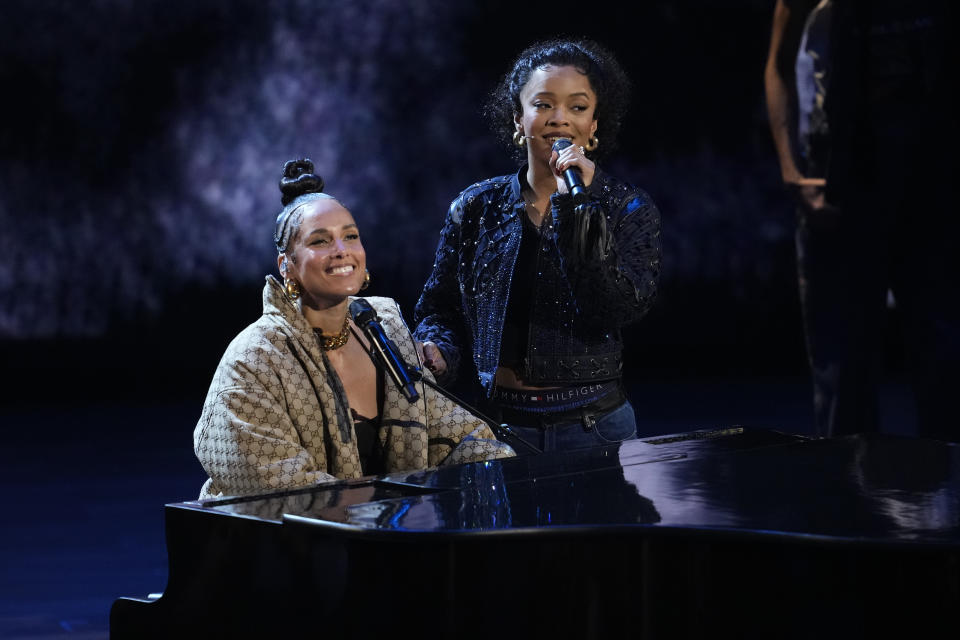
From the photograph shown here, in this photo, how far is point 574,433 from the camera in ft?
9.60

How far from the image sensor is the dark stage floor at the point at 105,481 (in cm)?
372

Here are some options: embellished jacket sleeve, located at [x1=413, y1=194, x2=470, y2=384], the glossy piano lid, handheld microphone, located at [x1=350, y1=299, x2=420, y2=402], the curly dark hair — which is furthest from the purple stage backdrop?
the glossy piano lid

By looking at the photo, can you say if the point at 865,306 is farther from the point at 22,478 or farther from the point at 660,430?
the point at 22,478

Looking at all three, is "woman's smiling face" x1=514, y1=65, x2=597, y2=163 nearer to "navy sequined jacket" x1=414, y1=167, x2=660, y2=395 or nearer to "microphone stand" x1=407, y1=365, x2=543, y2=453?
"navy sequined jacket" x1=414, y1=167, x2=660, y2=395

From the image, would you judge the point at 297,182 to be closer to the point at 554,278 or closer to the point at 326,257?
the point at 326,257

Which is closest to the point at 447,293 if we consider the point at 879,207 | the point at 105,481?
the point at 879,207

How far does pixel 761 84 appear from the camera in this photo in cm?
702

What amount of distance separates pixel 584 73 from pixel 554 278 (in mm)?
465

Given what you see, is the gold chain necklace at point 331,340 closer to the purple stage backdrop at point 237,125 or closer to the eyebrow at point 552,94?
the eyebrow at point 552,94

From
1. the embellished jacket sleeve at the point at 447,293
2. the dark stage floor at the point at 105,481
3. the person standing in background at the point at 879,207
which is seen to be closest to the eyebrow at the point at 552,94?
the embellished jacket sleeve at the point at 447,293

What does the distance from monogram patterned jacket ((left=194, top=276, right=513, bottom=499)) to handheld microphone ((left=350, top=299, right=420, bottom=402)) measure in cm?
14

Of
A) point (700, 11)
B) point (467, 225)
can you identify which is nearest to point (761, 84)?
point (700, 11)

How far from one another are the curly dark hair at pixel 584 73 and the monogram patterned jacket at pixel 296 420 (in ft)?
1.96

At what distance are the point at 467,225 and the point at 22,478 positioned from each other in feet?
9.95
